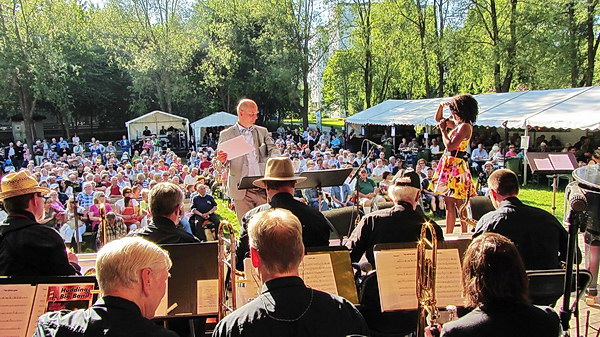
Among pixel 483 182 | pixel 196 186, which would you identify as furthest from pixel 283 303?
pixel 483 182

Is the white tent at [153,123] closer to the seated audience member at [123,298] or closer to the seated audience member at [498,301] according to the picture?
the seated audience member at [123,298]

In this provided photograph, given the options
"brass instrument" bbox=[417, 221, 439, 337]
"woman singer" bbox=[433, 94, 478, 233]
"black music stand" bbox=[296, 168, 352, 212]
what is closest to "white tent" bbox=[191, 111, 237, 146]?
"black music stand" bbox=[296, 168, 352, 212]

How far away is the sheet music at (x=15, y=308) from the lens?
2.86m

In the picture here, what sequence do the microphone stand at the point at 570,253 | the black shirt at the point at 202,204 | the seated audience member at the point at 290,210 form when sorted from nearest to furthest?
the microphone stand at the point at 570,253 → the seated audience member at the point at 290,210 → the black shirt at the point at 202,204

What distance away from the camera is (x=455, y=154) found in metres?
5.73

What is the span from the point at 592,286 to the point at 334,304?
442 centimetres

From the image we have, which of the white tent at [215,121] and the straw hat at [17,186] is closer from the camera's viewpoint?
the straw hat at [17,186]

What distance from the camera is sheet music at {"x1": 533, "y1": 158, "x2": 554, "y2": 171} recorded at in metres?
5.97

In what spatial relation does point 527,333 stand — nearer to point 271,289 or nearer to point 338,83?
point 271,289

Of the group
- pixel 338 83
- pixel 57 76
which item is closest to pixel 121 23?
pixel 57 76

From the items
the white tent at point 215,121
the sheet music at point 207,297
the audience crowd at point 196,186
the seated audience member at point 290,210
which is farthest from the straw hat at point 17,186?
the white tent at point 215,121

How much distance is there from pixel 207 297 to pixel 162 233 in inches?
27.3

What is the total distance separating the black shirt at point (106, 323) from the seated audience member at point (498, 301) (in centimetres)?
141

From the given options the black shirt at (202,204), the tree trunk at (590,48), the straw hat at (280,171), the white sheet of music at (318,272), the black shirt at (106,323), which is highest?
the tree trunk at (590,48)
